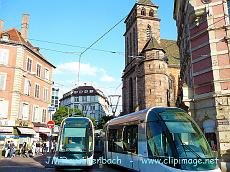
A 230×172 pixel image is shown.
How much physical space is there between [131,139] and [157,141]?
3000 millimetres

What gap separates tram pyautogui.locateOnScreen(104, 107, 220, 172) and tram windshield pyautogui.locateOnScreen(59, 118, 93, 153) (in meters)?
2.34

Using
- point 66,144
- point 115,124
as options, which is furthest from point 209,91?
point 66,144

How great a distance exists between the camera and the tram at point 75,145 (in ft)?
43.9

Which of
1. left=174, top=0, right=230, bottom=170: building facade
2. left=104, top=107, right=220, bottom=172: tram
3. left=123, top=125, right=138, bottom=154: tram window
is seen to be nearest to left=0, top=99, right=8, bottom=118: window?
left=123, top=125, right=138, bottom=154: tram window

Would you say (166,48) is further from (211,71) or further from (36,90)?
(211,71)

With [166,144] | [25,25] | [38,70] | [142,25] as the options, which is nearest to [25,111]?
[38,70]

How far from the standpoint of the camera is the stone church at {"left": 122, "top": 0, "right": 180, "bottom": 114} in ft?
160

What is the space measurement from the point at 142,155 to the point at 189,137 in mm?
2427

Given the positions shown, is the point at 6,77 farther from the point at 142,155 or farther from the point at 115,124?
the point at 142,155

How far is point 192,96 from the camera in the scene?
58.6 ft

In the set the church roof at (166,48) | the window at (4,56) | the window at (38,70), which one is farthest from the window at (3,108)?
the church roof at (166,48)

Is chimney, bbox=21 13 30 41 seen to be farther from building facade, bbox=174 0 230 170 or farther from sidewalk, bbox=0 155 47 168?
building facade, bbox=174 0 230 170

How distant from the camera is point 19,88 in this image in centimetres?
2947

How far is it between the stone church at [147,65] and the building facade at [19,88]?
18044mm
